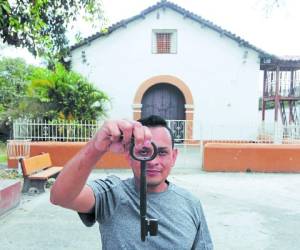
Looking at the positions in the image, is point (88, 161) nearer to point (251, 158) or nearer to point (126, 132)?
point (126, 132)

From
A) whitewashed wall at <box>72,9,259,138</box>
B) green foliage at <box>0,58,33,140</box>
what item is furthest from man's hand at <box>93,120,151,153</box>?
whitewashed wall at <box>72,9,259,138</box>

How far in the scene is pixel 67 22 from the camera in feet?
22.1

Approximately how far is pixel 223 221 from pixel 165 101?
1075cm

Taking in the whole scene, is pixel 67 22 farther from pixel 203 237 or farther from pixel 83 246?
pixel 203 237

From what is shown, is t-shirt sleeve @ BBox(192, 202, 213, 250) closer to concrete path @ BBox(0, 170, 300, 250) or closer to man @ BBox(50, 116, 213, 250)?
man @ BBox(50, 116, 213, 250)

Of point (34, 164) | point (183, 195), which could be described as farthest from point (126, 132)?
point (34, 164)

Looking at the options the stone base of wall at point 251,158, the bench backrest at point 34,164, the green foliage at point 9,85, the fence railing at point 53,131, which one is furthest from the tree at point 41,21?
the green foliage at point 9,85

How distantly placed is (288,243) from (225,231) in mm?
784

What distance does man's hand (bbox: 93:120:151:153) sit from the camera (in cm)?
110

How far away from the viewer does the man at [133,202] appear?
1.40 m

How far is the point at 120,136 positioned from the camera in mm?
1168

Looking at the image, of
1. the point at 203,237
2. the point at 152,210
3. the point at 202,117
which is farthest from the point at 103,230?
the point at 202,117

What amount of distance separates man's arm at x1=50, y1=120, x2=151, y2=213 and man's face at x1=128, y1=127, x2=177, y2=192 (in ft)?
0.85

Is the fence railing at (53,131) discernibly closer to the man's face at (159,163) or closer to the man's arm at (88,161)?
the man's face at (159,163)
